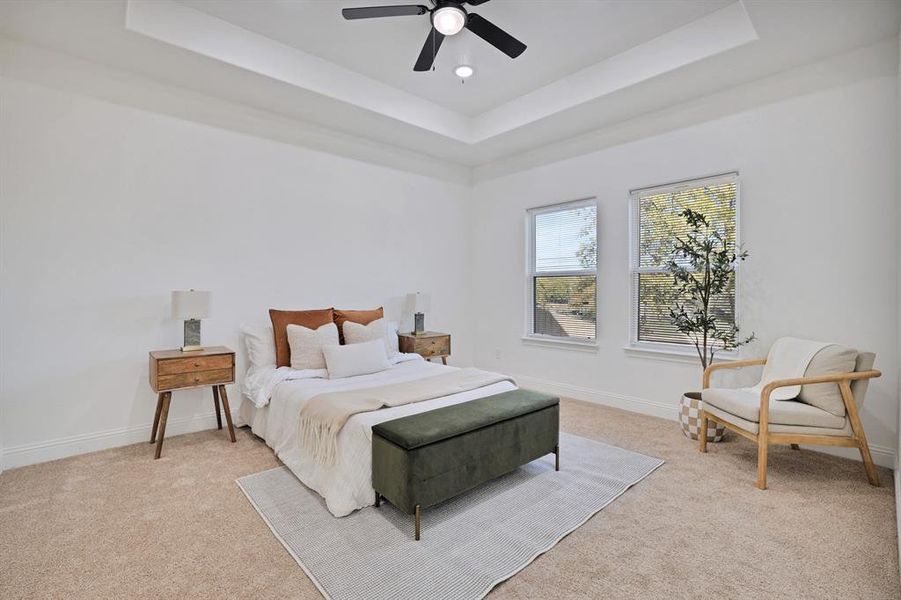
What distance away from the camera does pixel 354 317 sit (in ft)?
14.1

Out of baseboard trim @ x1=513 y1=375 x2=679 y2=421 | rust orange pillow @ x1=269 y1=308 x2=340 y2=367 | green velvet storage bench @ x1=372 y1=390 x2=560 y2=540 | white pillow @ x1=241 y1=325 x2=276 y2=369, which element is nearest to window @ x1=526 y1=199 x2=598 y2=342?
baseboard trim @ x1=513 y1=375 x2=679 y2=421

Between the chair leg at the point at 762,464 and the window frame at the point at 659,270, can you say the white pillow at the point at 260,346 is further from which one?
the chair leg at the point at 762,464

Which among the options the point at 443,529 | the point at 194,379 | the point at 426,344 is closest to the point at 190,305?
the point at 194,379

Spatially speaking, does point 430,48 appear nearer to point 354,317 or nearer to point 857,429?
point 354,317

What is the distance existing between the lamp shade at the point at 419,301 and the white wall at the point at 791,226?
1.79 meters

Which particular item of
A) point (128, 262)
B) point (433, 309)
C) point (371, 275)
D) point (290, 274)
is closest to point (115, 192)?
point (128, 262)

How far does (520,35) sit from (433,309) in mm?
3121

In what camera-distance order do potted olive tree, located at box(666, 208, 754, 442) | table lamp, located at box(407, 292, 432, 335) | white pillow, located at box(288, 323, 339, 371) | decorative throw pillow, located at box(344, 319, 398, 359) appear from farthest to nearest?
table lamp, located at box(407, 292, 432, 335) < decorative throw pillow, located at box(344, 319, 398, 359) < white pillow, located at box(288, 323, 339, 371) < potted olive tree, located at box(666, 208, 754, 442)

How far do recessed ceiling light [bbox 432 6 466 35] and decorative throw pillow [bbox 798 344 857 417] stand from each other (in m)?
3.12

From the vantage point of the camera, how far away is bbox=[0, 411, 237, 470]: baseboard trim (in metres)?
2.99

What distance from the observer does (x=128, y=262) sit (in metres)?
3.39

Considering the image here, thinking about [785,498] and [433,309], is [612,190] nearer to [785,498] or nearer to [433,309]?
[433,309]

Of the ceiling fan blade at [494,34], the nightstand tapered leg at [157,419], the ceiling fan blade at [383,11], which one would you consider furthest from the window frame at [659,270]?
the nightstand tapered leg at [157,419]

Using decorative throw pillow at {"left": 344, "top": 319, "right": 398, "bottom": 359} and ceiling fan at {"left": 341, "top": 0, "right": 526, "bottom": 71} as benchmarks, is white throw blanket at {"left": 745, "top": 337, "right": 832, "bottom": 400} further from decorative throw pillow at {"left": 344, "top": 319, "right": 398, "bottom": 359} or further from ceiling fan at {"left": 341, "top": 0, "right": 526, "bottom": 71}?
decorative throw pillow at {"left": 344, "top": 319, "right": 398, "bottom": 359}
